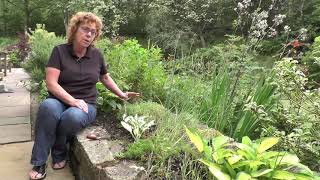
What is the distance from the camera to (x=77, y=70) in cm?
315

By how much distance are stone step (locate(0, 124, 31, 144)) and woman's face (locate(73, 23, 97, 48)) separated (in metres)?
1.15

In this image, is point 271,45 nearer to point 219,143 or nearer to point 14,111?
point 14,111

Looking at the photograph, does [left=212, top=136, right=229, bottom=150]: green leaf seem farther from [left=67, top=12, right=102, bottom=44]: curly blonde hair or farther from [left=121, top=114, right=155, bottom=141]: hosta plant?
[left=67, top=12, right=102, bottom=44]: curly blonde hair

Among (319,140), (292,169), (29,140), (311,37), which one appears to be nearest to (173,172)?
(292,169)

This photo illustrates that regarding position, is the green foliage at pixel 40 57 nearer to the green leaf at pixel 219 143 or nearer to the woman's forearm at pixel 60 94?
the woman's forearm at pixel 60 94

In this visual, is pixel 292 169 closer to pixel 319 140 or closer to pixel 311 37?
pixel 319 140

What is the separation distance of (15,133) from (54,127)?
3.99 ft

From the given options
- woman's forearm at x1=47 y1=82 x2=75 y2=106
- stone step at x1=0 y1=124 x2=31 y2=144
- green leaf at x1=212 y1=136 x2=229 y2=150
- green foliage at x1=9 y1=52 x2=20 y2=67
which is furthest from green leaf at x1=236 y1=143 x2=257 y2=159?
green foliage at x1=9 y1=52 x2=20 y2=67

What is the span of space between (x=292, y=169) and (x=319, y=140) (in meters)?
0.39

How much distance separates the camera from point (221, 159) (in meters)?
2.11

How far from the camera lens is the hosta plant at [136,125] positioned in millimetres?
2778

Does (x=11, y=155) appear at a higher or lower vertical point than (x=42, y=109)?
lower

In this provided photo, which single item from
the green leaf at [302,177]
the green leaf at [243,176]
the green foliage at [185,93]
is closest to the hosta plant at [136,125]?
the green foliage at [185,93]

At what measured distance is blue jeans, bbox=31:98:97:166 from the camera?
9.27 feet
